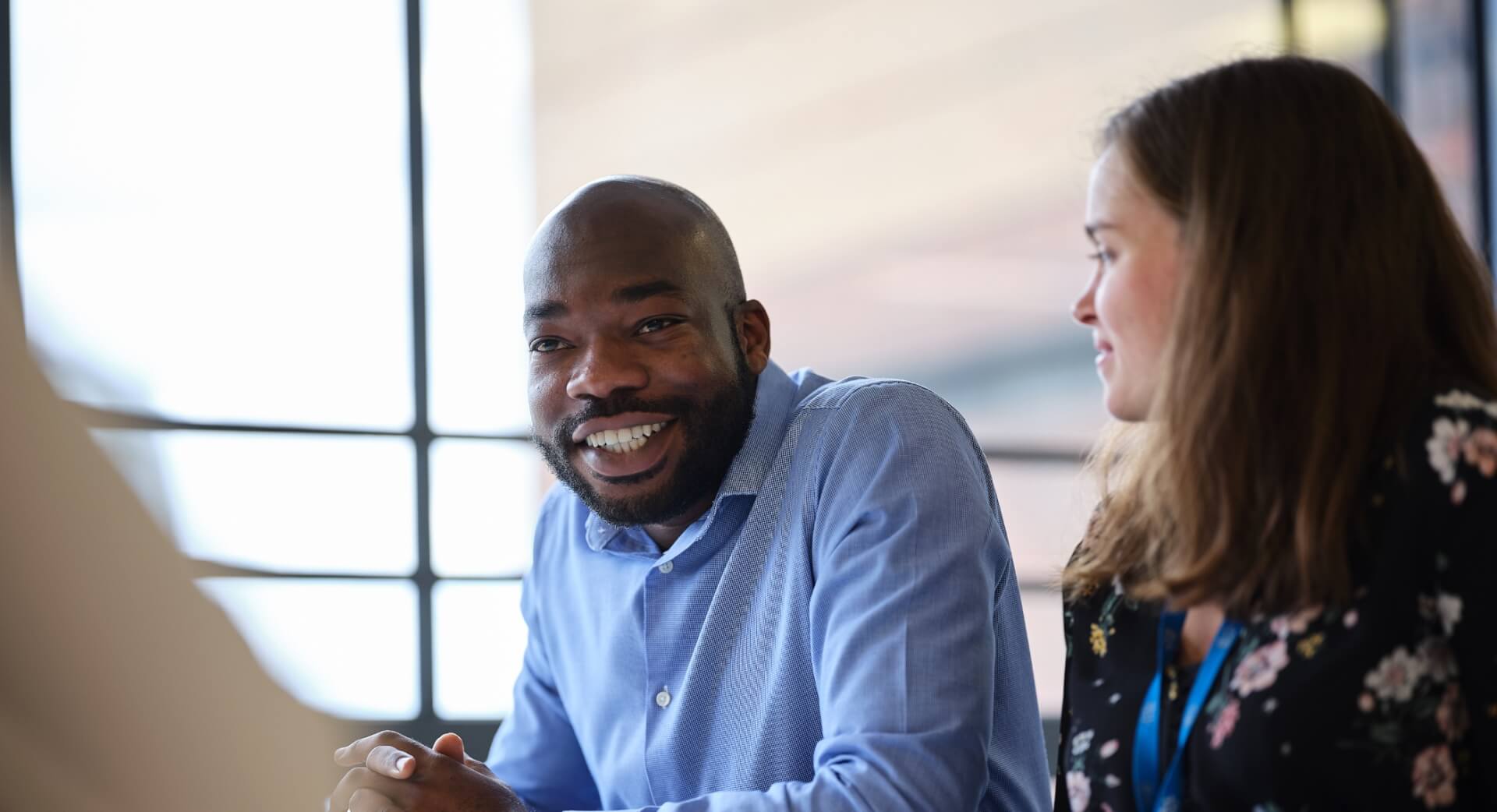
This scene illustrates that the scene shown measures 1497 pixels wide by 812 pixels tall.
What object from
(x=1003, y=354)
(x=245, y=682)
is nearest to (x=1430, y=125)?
(x=1003, y=354)

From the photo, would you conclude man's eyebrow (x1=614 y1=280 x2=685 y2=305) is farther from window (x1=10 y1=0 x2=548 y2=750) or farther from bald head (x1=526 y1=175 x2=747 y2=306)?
window (x1=10 y1=0 x2=548 y2=750)

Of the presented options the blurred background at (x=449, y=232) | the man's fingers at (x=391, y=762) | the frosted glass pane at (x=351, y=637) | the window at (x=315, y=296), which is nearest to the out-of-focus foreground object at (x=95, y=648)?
the man's fingers at (x=391, y=762)

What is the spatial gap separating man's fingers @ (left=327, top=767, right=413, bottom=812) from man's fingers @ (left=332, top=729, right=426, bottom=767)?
3 centimetres

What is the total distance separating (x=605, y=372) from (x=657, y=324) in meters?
0.10

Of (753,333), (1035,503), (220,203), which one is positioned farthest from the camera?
(1035,503)

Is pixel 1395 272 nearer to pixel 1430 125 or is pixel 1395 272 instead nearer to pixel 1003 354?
pixel 1003 354

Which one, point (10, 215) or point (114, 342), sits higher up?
point (10, 215)

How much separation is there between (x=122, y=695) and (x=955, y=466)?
1.00 meters

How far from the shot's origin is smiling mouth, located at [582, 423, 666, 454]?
1.83m

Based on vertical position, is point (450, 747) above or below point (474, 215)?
below

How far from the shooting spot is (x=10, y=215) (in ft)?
9.85

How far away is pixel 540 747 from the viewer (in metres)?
2.07

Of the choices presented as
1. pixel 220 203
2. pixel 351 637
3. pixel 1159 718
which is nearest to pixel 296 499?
pixel 351 637

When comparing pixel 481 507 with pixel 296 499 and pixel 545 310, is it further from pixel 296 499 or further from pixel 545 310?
pixel 545 310
